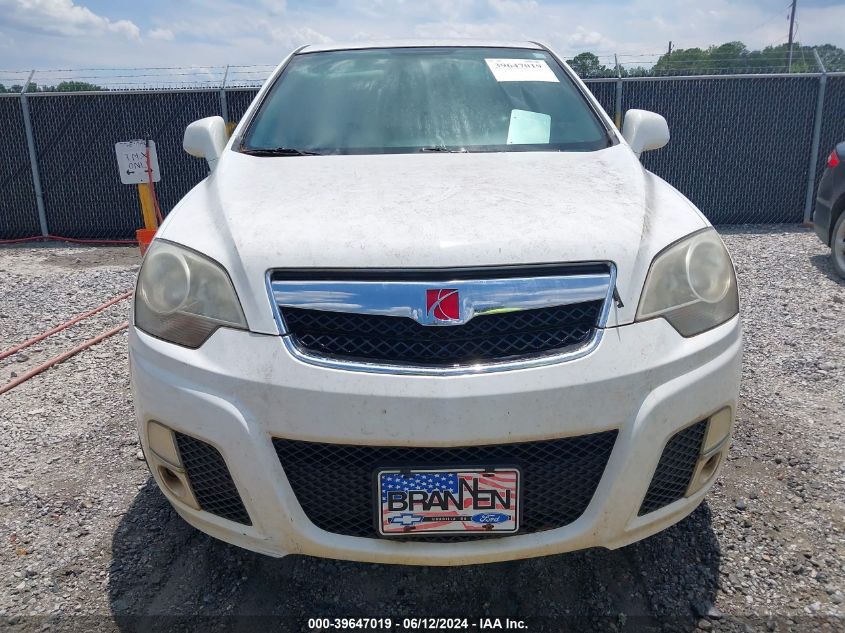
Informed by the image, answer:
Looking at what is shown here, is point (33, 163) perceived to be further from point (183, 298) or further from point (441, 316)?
point (441, 316)

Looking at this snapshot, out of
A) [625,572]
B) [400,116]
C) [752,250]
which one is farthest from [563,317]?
[752,250]

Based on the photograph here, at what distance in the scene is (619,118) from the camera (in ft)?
29.9

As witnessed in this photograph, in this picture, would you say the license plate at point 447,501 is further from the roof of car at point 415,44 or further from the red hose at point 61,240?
the red hose at point 61,240

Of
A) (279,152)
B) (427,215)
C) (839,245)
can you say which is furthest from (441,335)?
(839,245)

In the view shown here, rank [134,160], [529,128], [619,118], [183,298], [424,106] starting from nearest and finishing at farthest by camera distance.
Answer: [183,298] → [529,128] → [424,106] → [134,160] → [619,118]

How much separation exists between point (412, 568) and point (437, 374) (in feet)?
3.01

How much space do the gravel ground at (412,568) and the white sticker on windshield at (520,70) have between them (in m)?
1.86

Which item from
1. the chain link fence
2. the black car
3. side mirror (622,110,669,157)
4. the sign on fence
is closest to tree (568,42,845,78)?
the chain link fence

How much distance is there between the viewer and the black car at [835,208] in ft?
19.7

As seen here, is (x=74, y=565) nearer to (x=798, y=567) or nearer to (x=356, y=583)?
(x=356, y=583)

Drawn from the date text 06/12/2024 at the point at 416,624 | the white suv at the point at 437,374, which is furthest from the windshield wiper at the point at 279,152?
the date text 06/12/2024 at the point at 416,624

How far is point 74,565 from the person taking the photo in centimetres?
228

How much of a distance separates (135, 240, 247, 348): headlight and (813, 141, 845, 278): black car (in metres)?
5.94

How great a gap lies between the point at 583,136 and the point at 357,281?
1.44m
